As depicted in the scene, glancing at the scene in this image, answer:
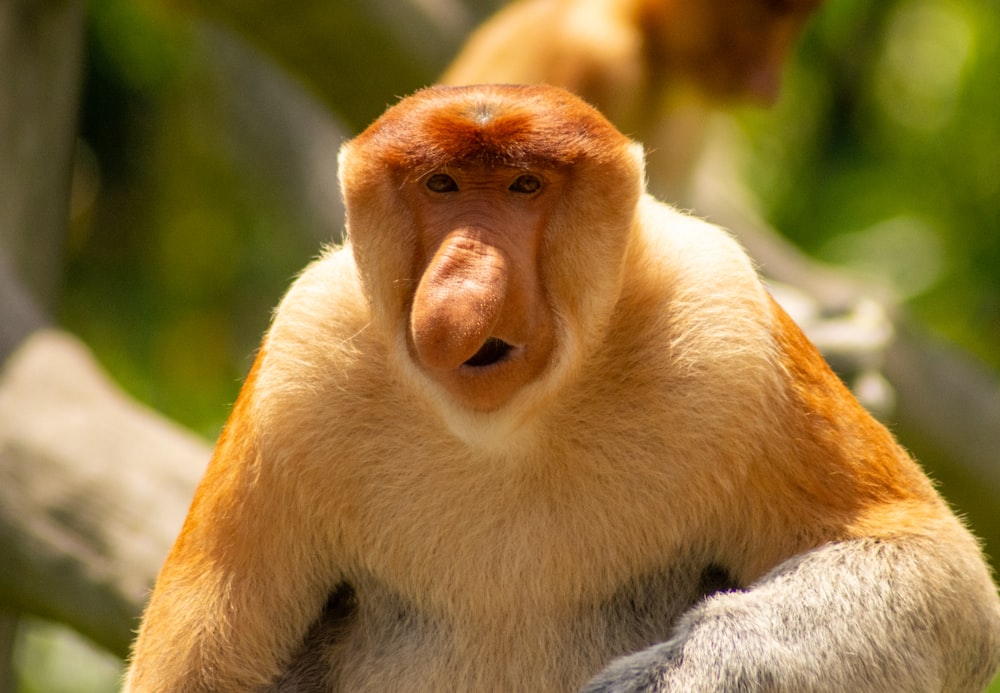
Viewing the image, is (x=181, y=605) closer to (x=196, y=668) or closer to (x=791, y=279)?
(x=196, y=668)

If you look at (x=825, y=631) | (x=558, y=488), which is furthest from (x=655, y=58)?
(x=825, y=631)

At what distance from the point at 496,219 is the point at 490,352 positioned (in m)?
0.25

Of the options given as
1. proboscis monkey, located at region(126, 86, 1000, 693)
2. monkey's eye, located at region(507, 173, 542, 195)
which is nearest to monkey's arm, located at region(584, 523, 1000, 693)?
proboscis monkey, located at region(126, 86, 1000, 693)

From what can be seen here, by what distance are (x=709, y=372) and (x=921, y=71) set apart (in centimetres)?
1024

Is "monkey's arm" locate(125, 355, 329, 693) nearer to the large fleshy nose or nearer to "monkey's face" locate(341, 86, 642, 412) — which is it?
"monkey's face" locate(341, 86, 642, 412)

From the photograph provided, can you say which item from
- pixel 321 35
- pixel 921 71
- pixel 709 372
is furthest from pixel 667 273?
pixel 921 71

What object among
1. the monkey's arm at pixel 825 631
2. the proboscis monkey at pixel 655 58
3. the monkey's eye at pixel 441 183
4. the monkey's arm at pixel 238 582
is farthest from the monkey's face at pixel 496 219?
the proboscis monkey at pixel 655 58

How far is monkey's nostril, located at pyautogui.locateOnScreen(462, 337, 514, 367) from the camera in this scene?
2537 millimetres

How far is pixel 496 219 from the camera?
2.55 meters

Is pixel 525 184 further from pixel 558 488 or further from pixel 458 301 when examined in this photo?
pixel 558 488

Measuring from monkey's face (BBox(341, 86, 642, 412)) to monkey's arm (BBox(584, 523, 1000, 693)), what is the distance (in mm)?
631

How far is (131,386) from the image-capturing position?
992cm

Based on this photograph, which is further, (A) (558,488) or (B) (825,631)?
(A) (558,488)

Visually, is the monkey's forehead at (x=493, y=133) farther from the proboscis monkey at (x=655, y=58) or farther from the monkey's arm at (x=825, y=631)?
the proboscis monkey at (x=655, y=58)
